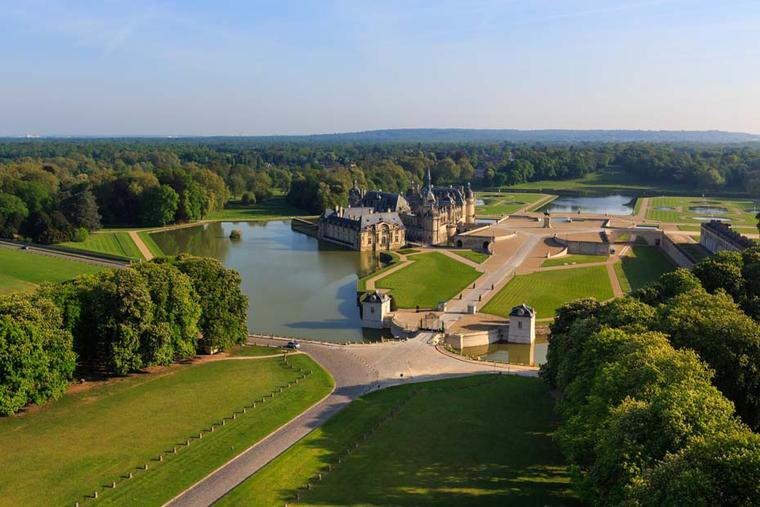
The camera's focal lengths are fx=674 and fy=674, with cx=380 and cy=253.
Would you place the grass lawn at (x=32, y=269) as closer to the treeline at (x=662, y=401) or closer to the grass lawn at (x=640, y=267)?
the treeline at (x=662, y=401)

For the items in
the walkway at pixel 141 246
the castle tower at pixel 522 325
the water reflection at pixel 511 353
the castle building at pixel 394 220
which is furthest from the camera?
the castle building at pixel 394 220

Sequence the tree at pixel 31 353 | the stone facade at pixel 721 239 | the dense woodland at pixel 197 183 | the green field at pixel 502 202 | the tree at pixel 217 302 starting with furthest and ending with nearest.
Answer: the green field at pixel 502 202
the dense woodland at pixel 197 183
the stone facade at pixel 721 239
the tree at pixel 217 302
the tree at pixel 31 353

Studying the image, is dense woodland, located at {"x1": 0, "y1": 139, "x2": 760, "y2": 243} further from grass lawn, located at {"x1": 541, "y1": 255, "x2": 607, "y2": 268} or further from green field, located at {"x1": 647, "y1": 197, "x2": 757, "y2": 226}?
grass lawn, located at {"x1": 541, "y1": 255, "x2": 607, "y2": 268}

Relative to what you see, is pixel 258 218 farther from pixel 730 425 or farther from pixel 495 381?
pixel 730 425

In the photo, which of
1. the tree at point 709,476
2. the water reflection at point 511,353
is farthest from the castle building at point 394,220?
the tree at point 709,476

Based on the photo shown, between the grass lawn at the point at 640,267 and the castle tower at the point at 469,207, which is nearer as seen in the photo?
the grass lawn at the point at 640,267

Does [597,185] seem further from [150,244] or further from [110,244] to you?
[110,244]

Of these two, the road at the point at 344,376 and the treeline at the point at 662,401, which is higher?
the treeline at the point at 662,401
